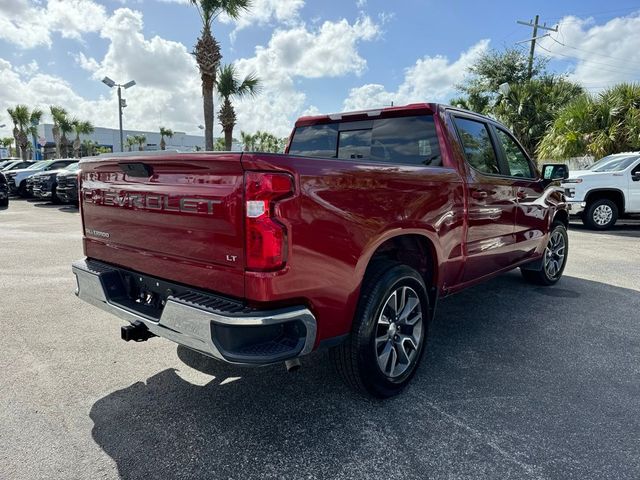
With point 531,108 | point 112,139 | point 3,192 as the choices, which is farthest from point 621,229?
point 112,139

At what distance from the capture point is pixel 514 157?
466cm

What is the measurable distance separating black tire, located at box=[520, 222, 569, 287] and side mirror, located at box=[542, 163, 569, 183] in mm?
792

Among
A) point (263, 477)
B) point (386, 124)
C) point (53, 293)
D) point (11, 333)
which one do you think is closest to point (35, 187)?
point (53, 293)

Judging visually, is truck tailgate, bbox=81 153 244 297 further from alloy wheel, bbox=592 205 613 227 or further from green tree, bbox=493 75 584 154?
green tree, bbox=493 75 584 154

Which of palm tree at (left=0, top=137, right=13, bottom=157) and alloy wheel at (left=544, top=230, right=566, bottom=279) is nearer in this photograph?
alloy wheel at (left=544, top=230, right=566, bottom=279)

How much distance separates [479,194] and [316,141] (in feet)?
5.27

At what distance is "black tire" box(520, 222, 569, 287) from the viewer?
5.54 m

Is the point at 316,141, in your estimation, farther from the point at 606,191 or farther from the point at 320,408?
the point at 606,191

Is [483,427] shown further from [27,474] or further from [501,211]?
[27,474]

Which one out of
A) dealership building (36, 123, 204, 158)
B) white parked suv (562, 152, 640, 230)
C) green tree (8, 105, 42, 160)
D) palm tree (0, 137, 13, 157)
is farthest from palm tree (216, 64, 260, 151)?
palm tree (0, 137, 13, 157)

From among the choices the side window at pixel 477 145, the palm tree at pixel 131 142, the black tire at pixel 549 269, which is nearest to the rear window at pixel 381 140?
the side window at pixel 477 145

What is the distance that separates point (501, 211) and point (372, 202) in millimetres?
2101

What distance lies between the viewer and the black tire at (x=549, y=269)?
554 cm

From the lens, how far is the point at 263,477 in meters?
2.18
